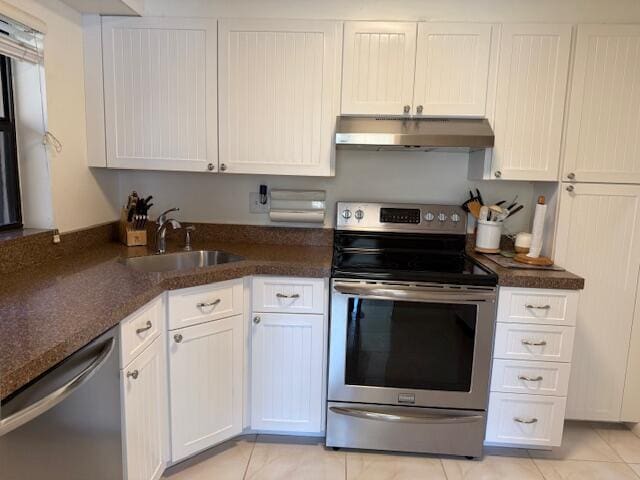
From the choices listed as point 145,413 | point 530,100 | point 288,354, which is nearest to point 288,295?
point 288,354

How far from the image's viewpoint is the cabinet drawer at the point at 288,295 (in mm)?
1949

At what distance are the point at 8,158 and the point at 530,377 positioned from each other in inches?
98.1

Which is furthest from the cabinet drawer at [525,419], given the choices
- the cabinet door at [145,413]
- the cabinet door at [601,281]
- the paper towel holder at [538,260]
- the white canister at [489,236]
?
the cabinet door at [145,413]

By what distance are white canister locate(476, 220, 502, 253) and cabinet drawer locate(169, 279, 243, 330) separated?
132cm

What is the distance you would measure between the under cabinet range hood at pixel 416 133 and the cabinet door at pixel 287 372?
86 cm

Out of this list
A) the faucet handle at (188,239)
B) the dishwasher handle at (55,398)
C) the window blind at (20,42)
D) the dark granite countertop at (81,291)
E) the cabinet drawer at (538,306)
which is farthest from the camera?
the faucet handle at (188,239)

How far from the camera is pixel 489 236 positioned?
230cm

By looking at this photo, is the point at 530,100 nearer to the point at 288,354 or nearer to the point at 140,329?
the point at 288,354

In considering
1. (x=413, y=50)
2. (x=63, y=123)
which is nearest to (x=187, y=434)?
A: (x=63, y=123)

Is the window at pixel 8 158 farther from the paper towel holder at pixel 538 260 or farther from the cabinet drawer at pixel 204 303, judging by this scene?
the paper towel holder at pixel 538 260

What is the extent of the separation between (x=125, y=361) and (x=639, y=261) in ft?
7.72

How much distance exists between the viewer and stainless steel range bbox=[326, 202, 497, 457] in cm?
189

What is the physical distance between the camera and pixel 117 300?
1.36 m

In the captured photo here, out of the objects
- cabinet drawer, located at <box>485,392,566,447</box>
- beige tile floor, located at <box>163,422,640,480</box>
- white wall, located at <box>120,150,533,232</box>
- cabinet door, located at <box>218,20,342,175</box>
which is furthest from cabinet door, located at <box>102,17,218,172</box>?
cabinet drawer, located at <box>485,392,566,447</box>
